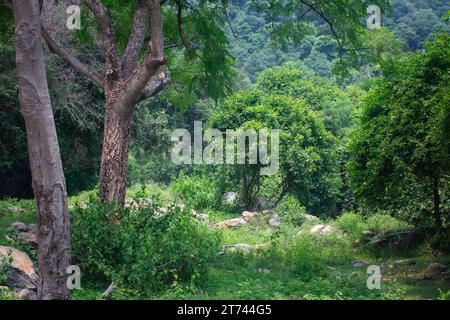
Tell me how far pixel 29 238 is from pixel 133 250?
92.9 inches

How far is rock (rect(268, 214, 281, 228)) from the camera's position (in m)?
16.6

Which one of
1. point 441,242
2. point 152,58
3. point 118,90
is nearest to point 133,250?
point 152,58

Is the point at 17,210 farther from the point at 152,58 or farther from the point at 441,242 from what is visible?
the point at 441,242

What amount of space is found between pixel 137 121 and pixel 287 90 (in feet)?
31.2

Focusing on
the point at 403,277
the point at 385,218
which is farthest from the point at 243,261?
the point at 385,218

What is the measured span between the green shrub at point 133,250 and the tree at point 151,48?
104 cm

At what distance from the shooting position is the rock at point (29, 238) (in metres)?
9.40

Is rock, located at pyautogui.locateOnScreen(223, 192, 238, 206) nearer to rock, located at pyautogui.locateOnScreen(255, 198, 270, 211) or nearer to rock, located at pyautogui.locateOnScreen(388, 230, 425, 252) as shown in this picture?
rock, located at pyautogui.locateOnScreen(255, 198, 270, 211)

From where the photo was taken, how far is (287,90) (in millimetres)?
27891

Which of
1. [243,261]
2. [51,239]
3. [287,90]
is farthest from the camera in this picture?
[287,90]

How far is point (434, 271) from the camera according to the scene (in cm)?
998

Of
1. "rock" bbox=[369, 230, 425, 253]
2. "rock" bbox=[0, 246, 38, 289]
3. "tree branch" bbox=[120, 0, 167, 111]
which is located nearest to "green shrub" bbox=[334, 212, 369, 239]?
"rock" bbox=[369, 230, 425, 253]

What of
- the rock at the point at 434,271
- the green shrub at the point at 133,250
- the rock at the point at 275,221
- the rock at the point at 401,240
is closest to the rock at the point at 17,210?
the green shrub at the point at 133,250
